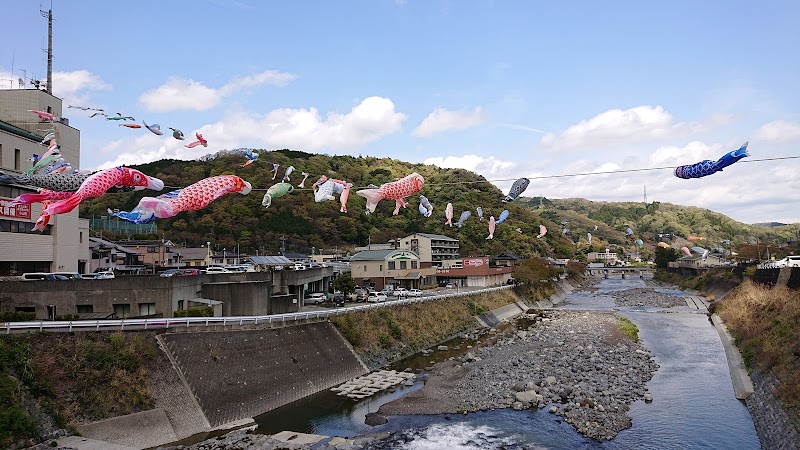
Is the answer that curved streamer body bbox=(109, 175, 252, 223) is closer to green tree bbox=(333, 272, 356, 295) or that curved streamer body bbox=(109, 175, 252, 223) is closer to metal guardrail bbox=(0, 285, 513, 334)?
metal guardrail bbox=(0, 285, 513, 334)

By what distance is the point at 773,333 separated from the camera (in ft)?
80.8

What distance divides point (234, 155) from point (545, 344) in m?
74.0

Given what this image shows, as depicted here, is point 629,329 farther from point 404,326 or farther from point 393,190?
point 393,190

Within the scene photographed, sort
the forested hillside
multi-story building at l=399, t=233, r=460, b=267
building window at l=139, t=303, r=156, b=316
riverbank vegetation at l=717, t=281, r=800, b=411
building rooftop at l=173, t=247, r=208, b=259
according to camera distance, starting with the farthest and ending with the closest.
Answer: the forested hillside → multi-story building at l=399, t=233, r=460, b=267 → building rooftop at l=173, t=247, r=208, b=259 → building window at l=139, t=303, r=156, b=316 → riverbank vegetation at l=717, t=281, r=800, b=411

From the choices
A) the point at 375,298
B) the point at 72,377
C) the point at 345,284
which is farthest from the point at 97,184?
the point at 375,298

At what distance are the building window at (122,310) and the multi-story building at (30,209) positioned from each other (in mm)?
7154

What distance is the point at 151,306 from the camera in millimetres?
22594

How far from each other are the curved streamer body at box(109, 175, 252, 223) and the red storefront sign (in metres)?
11.8

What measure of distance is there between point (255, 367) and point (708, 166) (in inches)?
704

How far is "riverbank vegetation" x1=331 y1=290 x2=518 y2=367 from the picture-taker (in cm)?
2842

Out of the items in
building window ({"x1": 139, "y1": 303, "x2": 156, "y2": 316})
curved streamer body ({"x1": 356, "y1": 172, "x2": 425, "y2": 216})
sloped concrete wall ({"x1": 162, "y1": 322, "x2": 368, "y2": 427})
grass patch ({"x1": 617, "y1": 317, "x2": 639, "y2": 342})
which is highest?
curved streamer body ({"x1": 356, "y1": 172, "x2": 425, "y2": 216})

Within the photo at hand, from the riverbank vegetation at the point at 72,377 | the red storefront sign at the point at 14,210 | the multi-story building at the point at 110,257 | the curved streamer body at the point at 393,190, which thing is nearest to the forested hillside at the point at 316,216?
the multi-story building at the point at 110,257

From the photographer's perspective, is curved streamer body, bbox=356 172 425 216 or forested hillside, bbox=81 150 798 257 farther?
forested hillside, bbox=81 150 798 257

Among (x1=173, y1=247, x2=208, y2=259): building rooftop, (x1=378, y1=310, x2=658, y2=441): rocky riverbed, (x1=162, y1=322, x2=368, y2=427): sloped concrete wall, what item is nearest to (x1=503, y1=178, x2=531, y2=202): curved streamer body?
(x1=378, y1=310, x2=658, y2=441): rocky riverbed
